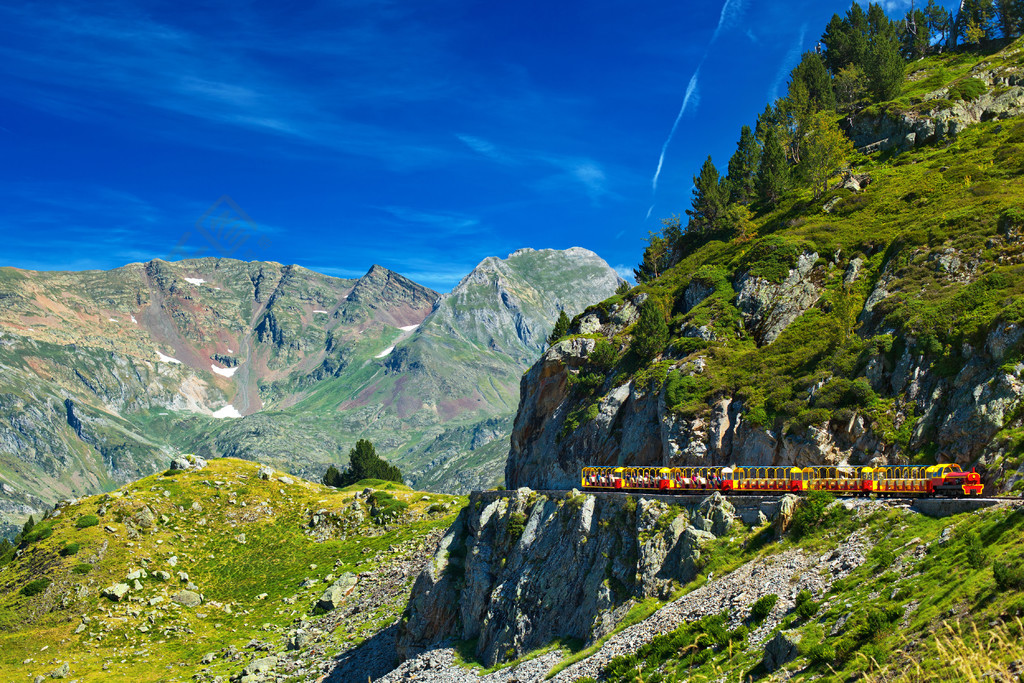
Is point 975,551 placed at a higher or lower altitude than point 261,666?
higher

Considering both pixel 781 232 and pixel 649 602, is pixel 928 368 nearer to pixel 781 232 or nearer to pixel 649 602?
pixel 649 602

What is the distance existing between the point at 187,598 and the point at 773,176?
105 m

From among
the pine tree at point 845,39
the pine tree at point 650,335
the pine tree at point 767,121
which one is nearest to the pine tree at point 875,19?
the pine tree at point 845,39

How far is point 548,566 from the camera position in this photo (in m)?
50.8

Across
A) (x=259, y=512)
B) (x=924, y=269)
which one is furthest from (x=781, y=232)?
(x=259, y=512)

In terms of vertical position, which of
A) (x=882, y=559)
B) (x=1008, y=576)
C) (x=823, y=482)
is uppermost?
(x=823, y=482)

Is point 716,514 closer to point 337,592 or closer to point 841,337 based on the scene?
point 841,337

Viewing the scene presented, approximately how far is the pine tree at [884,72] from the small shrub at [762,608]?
123m

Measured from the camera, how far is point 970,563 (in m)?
24.4

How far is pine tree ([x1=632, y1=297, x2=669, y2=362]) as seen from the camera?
252 ft

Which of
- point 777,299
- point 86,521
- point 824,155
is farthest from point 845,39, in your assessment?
point 86,521

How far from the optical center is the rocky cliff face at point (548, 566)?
4119cm

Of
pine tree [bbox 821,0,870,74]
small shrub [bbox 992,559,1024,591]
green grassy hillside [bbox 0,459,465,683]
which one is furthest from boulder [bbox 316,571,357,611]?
pine tree [bbox 821,0,870,74]

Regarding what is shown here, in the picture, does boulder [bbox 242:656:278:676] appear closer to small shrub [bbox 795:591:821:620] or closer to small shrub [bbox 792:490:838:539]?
small shrub [bbox 792:490:838:539]
